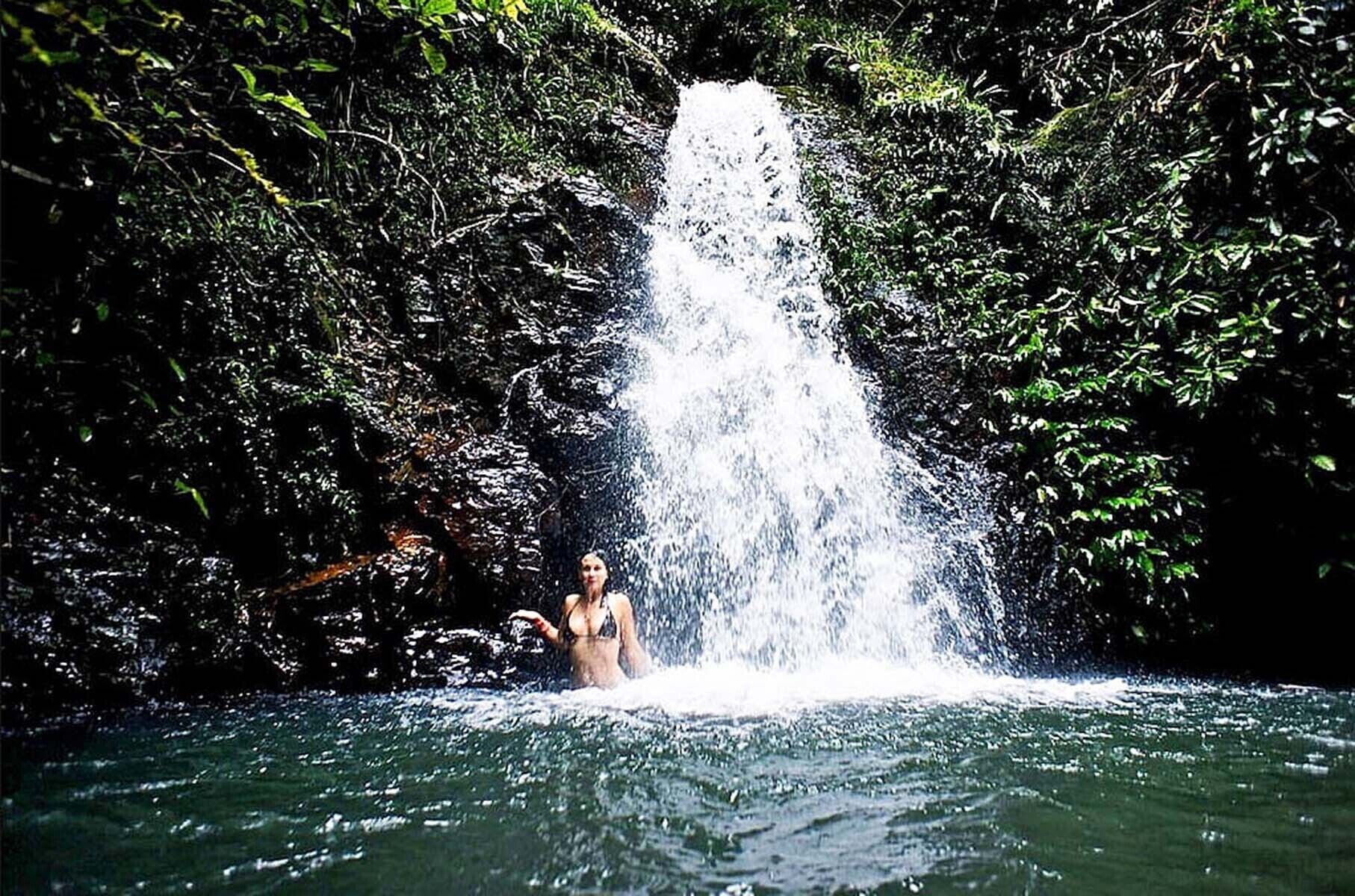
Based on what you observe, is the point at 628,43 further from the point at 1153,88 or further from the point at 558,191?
the point at 1153,88

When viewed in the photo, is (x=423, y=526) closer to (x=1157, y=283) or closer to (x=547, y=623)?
(x=547, y=623)

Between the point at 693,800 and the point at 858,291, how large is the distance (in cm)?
561

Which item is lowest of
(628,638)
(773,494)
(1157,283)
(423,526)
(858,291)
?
(628,638)

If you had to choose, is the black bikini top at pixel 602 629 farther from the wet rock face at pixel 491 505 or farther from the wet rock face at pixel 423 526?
the wet rock face at pixel 491 505

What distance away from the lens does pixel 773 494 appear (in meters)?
6.84

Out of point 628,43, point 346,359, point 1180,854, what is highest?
point 628,43

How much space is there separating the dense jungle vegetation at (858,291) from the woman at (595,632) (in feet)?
4.86

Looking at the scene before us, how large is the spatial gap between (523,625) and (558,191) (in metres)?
3.74

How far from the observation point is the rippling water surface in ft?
7.84

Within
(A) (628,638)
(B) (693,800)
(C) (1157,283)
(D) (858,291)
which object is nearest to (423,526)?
(A) (628,638)

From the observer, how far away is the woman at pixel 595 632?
18.3 ft

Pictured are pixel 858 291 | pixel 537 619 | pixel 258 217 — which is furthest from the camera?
pixel 858 291

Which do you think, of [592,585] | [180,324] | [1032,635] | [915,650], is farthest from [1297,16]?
[180,324]

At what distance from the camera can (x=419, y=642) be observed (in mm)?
5711
